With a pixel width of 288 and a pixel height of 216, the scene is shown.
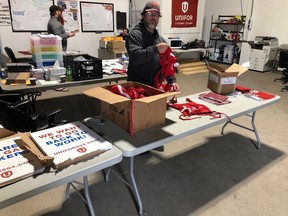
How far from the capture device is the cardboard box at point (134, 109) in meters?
1.39

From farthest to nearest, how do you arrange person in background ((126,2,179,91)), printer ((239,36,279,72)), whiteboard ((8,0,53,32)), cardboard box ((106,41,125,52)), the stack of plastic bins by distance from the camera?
printer ((239,36,279,72)) → cardboard box ((106,41,125,52)) → whiteboard ((8,0,53,32)) → the stack of plastic bins → person in background ((126,2,179,91))

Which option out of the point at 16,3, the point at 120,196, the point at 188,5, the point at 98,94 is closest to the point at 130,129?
the point at 98,94

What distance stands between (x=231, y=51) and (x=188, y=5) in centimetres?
204

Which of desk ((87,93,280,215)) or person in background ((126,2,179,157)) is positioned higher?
person in background ((126,2,179,157))

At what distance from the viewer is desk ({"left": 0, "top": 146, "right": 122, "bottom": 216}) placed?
98cm

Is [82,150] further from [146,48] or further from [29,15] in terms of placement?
[29,15]

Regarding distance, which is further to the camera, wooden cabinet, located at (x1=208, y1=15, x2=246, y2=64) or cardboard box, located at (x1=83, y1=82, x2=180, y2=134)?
wooden cabinet, located at (x1=208, y1=15, x2=246, y2=64)

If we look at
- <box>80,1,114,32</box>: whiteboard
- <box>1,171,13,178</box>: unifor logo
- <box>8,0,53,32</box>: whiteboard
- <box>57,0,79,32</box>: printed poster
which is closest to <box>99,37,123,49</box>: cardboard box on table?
<box>80,1,114,32</box>: whiteboard

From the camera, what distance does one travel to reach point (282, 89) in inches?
205

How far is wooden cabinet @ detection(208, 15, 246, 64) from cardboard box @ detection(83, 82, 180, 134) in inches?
267

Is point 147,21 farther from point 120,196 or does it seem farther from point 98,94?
point 120,196

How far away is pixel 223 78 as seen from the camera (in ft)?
7.62

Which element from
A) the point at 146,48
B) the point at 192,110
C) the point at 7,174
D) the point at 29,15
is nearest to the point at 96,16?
the point at 29,15

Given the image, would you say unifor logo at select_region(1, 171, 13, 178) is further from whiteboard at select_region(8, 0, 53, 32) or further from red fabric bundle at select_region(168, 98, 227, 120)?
whiteboard at select_region(8, 0, 53, 32)
